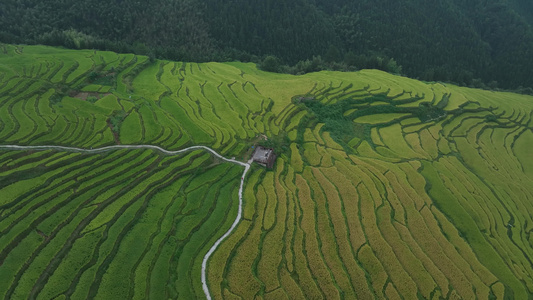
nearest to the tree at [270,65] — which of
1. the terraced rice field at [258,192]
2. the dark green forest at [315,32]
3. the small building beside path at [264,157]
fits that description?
the dark green forest at [315,32]

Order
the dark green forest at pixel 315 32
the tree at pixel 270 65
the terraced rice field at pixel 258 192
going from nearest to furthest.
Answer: the terraced rice field at pixel 258 192, the tree at pixel 270 65, the dark green forest at pixel 315 32

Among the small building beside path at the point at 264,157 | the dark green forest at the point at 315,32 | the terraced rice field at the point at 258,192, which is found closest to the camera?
the terraced rice field at the point at 258,192

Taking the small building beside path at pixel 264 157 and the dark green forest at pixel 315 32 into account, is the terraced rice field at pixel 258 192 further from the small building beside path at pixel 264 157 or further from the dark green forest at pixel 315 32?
the dark green forest at pixel 315 32

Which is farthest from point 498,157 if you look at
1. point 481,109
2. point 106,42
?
point 106,42

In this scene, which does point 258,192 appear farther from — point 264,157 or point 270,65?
point 270,65

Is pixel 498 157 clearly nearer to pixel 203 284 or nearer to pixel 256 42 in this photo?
pixel 203 284
